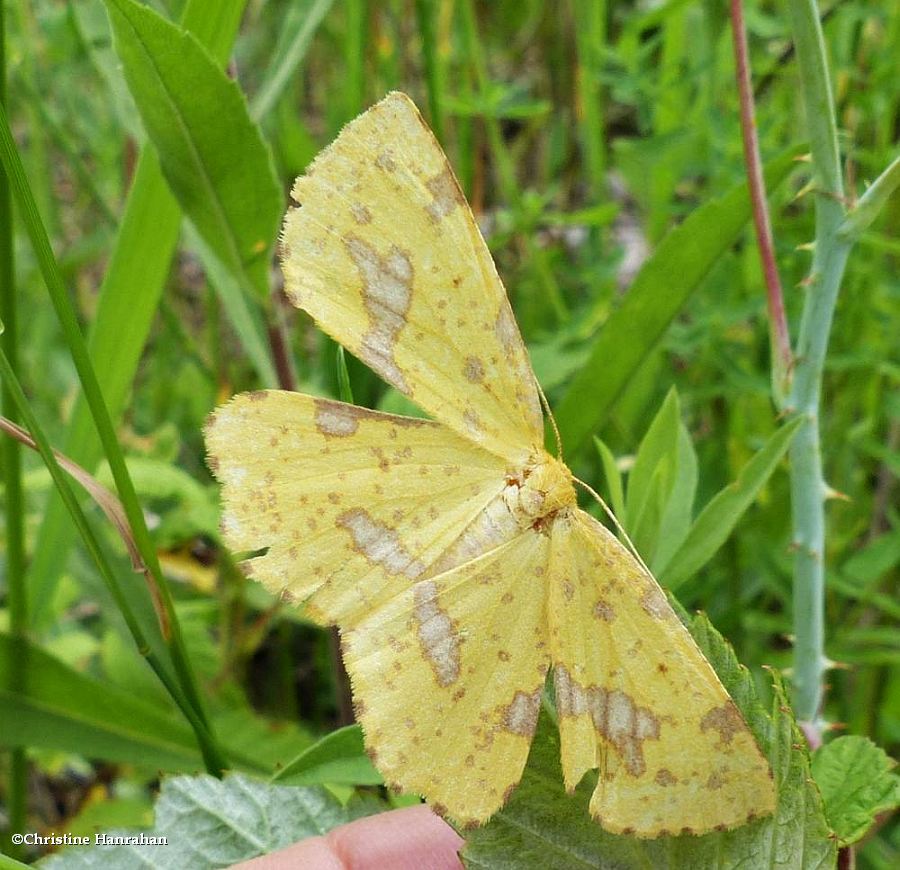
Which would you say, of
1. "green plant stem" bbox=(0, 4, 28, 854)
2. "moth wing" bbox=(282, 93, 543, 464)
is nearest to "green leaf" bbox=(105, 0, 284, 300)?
"green plant stem" bbox=(0, 4, 28, 854)

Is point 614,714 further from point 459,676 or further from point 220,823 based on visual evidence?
point 220,823

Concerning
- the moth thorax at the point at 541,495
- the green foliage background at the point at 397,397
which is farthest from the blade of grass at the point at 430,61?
the moth thorax at the point at 541,495

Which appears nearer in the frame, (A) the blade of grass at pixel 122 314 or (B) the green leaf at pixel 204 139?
(B) the green leaf at pixel 204 139

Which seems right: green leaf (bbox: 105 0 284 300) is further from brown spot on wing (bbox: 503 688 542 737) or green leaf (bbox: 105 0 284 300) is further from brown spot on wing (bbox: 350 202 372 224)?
brown spot on wing (bbox: 503 688 542 737)

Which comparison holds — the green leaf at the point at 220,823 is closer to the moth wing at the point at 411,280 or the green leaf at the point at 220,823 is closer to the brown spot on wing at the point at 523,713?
the brown spot on wing at the point at 523,713

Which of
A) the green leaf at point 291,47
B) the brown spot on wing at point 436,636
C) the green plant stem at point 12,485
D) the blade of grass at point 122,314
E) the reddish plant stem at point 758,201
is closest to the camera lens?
the brown spot on wing at point 436,636

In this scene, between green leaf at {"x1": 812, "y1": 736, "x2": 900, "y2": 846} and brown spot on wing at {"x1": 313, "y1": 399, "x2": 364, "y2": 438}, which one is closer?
green leaf at {"x1": 812, "y1": 736, "x2": 900, "y2": 846}

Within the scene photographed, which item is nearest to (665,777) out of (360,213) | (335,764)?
(335,764)

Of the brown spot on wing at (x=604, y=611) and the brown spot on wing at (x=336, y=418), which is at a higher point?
the brown spot on wing at (x=336, y=418)
